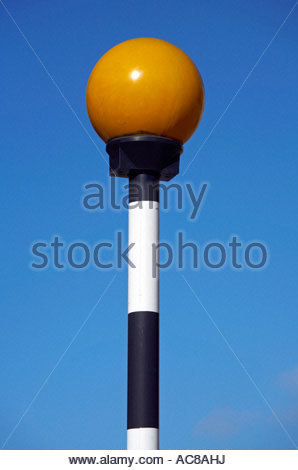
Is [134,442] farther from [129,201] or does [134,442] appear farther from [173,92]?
[173,92]

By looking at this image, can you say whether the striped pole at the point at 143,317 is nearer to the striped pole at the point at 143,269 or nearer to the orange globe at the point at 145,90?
the striped pole at the point at 143,269

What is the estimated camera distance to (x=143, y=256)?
38.8 ft

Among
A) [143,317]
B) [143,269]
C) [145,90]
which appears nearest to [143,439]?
[143,317]

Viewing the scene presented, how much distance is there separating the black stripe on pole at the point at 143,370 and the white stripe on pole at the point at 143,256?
19 cm

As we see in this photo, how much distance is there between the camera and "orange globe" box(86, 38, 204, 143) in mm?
11586

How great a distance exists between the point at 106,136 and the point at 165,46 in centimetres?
161

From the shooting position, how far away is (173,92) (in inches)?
459

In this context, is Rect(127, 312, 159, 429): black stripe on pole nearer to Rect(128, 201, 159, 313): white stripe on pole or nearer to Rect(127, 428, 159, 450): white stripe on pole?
Rect(127, 428, 159, 450): white stripe on pole

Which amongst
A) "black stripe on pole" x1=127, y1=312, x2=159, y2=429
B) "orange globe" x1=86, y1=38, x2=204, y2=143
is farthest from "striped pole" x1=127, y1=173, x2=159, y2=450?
"orange globe" x1=86, y1=38, x2=204, y2=143

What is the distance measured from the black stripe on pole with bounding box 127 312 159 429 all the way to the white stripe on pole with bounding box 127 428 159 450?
68mm
